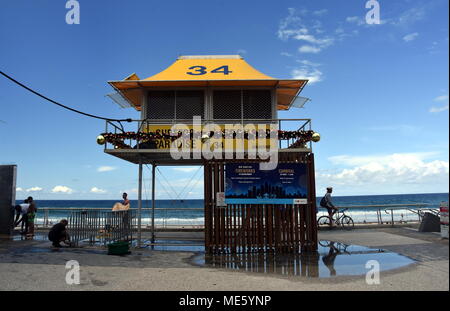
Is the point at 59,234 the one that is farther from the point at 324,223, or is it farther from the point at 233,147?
the point at 324,223

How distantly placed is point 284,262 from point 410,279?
3.44 m

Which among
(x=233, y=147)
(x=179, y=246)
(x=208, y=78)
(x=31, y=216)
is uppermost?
(x=208, y=78)

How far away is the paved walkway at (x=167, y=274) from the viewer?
6762mm

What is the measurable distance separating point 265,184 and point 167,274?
4803 millimetres

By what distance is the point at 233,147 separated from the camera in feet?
41.3

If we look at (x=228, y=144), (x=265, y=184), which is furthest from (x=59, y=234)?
(x=265, y=184)

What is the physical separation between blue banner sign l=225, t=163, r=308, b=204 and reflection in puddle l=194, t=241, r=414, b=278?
184 centimetres

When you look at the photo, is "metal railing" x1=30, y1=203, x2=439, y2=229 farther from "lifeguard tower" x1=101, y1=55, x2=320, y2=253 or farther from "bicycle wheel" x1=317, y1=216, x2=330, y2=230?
"lifeguard tower" x1=101, y1=55, x2=320, y2=253

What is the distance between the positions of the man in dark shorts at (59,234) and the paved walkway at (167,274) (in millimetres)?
737

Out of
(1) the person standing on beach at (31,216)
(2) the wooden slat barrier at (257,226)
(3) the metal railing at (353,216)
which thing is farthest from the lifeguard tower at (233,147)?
(1) the person standing on beach at (31,216)

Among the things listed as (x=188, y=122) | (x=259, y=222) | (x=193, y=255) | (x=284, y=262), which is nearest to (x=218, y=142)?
(x=188, y=122)

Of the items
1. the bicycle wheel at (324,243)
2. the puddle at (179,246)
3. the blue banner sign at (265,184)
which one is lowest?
the puddle at (179,246)

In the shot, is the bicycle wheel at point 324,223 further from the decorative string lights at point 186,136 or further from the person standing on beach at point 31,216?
the person standing on beach at point 31,216

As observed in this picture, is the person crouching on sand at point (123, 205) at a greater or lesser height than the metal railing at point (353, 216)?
greater
